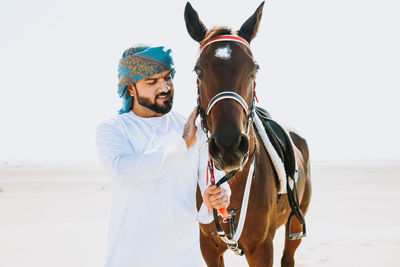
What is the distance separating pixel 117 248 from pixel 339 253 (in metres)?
5.62

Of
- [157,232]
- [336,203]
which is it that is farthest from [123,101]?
[336,203]

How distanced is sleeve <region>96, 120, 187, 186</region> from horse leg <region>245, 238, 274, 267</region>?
134cm

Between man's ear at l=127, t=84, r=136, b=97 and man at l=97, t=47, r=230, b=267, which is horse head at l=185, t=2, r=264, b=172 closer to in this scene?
man at l=97, t=47, r=230, b=267

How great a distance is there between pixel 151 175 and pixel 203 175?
569 millimetres

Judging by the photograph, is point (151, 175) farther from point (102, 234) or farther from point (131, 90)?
point (102, 234)

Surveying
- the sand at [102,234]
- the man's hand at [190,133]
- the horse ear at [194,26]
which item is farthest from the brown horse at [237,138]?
the sand at [102,234]

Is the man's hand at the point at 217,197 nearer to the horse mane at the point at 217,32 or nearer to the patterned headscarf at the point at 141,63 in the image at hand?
the patterned headscarf at the point at 141,63

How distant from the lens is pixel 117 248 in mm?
1929

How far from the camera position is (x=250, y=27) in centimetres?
256

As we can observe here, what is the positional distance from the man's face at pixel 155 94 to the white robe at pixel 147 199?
4.9 inches

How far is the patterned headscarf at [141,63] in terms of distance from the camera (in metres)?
2.04

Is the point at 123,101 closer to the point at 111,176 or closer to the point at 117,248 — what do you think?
the point at 111,176

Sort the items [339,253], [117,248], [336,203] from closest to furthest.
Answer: [117,248] < [339,253] < [336,203]

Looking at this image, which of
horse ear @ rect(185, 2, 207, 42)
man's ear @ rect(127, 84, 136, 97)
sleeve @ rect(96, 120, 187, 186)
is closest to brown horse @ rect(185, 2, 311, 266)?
horse ear @ rect(185, 2, 207, 42)
